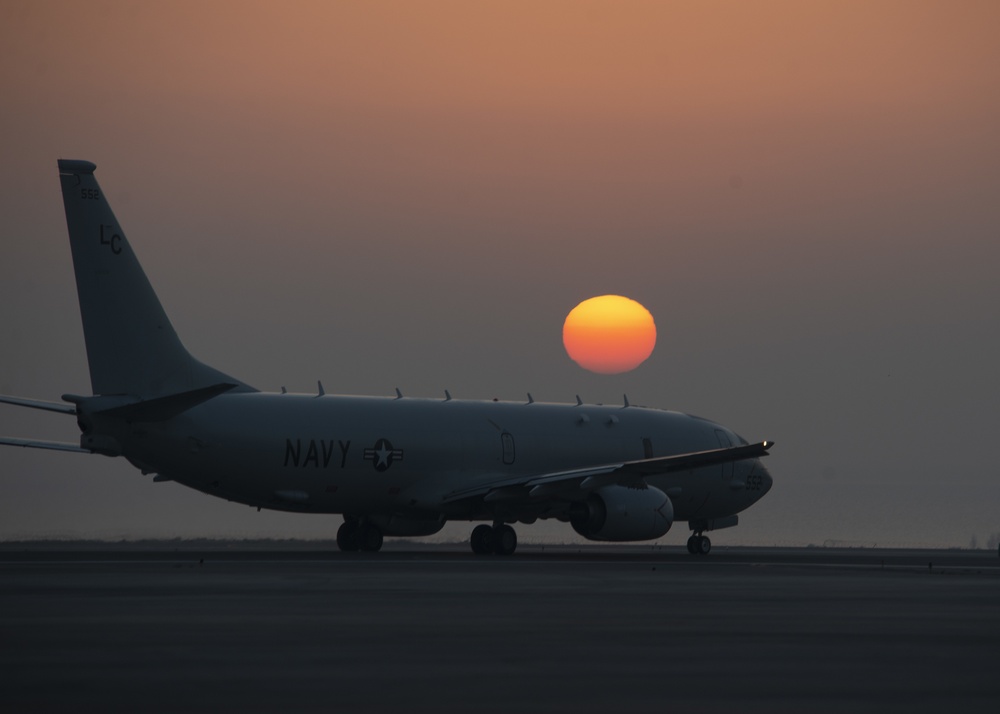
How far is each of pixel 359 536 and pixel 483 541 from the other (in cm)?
448

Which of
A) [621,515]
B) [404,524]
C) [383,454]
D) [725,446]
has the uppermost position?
[725,446]

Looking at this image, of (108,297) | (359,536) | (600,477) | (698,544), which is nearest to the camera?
(108,297)

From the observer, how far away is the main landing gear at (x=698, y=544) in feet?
166

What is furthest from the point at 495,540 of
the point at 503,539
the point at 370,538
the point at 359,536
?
the point at 359,536

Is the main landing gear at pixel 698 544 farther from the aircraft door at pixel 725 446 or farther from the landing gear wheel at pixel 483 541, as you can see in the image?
the landing gear wheel at pixel 483 541

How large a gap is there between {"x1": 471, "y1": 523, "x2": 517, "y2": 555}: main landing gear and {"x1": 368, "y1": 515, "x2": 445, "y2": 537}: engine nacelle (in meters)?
3.10

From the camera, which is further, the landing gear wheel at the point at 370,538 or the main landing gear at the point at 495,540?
the landing gear wheel at the point at 370,538

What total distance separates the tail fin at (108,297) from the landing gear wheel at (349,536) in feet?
29.3

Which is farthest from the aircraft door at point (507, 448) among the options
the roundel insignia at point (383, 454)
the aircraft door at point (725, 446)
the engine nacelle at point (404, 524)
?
the aircraft door at point (725, 446)

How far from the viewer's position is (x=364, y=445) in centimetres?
4447

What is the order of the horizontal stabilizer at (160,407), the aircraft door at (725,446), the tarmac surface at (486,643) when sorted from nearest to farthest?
the tarmac surface at (486,643) < the horizontal stabilizer at (160,407) < the aircraft door at (725,446)

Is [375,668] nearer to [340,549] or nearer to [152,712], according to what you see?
[152,712]

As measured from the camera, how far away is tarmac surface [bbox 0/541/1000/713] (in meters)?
12.8

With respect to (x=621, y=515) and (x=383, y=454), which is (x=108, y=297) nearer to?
(x=383, y=454)
